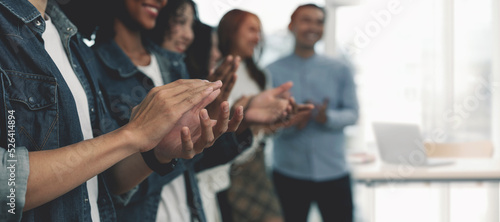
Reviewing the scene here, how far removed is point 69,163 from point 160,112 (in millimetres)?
106

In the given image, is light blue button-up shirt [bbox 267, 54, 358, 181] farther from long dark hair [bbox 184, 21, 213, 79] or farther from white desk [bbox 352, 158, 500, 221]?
long dark hair [bbox 184, 21, 213, 79]

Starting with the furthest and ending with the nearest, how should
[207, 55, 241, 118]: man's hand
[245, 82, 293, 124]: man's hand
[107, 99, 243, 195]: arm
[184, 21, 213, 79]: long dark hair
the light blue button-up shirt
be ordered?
the light blue button-up shirt < [184, 21, 213, 79]: long dark hair < [245, 82, 293, 124]: man's hand < [207, 55, 241, 118]: man's hand < [107, 99, 243, 195]: arm

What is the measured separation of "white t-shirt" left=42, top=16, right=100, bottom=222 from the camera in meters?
0.57

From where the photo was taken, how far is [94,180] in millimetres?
Answer: 593

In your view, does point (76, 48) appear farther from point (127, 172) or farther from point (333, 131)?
point (333, 131)

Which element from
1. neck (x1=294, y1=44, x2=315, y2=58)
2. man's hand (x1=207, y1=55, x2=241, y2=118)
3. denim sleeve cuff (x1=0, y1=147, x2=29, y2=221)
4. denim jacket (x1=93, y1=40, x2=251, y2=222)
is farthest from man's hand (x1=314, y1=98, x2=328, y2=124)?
denim sleeve cuff (x1=0, y1=147, x2=29, y2=221)

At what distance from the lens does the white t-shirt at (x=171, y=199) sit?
0.81 metres

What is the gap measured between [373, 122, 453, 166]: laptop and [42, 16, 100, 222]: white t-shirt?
4.73ft

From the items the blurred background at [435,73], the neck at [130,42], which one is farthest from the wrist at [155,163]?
the blurred background at [435,73]

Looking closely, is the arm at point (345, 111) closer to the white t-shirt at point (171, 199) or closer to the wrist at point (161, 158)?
the white t-shirt at point (171, 199)

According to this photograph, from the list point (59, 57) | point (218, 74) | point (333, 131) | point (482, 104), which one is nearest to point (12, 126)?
point (59, 57)

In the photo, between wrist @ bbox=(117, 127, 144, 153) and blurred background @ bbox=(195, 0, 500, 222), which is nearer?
wrist @ bbox=(117, 127, 144, 153)

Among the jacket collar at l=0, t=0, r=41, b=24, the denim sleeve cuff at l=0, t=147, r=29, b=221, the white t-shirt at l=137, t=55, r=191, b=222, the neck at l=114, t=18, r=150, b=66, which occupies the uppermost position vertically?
the jacket collar at l=0, t=0, r=41, b=24

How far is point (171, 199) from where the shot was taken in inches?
32.8
